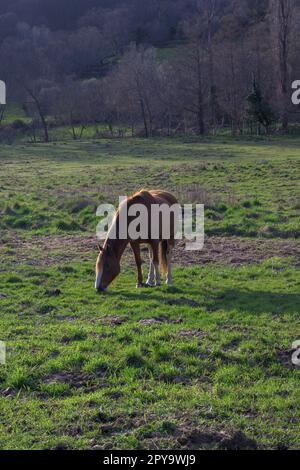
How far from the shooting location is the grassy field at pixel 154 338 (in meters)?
5.29

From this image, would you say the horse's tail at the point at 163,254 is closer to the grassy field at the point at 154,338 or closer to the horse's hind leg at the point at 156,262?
the horse's hind leg at the point at 156,262

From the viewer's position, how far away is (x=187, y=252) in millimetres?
12859

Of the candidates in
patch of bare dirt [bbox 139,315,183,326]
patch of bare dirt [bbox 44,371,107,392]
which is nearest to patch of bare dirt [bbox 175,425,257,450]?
patch of bare dirt [bbox 44,371,107,392]

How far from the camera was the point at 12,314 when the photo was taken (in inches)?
355

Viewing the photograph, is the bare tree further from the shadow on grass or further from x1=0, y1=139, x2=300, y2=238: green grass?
the shadow on grass

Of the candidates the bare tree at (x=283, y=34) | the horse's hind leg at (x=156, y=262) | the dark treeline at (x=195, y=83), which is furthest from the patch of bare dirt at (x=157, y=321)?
the bare tree at (x=283, y=34)

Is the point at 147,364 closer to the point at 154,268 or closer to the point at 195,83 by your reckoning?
the point at 154,268

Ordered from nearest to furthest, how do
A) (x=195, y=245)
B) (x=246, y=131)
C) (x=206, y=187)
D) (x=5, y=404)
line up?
1. (x=5, y=404)
2. (x=195, y=245)
3. (x=206, y=187)
4. (x=246, y=131)

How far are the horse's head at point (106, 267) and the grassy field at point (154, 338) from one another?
11.4 inches

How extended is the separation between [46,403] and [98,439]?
0.95 metres
